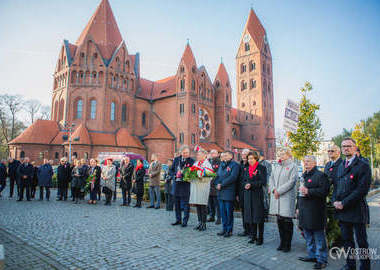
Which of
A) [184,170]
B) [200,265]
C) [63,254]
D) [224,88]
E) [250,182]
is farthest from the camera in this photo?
[224,88]

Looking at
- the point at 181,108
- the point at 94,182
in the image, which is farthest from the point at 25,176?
the point at 181,108

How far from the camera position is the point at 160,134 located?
38.0 metres

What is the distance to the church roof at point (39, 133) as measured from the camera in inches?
1291

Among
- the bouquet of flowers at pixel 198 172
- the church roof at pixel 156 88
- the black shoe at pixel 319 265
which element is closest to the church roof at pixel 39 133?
the church roof at pixel 156 88

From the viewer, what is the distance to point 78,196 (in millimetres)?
11711

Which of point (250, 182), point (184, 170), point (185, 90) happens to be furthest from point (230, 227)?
point (185, 90)

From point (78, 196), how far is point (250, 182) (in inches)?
A: 356

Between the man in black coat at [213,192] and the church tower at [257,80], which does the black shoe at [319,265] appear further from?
the church tower at [257,80]

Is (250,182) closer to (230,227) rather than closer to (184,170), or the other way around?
(230,227)

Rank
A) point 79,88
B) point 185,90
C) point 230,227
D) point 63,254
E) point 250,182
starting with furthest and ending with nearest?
point 185,90 → point 79,88 → point 230,227 → point 250,182 → point 63,254

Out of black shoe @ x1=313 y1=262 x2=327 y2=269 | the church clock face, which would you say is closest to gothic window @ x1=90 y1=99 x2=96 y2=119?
the church clock face

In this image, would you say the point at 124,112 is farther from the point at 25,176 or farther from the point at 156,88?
the point at 25,176

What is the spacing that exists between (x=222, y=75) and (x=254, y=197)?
40944 millimetres

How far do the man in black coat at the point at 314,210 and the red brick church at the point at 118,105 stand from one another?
31403 millimetres
